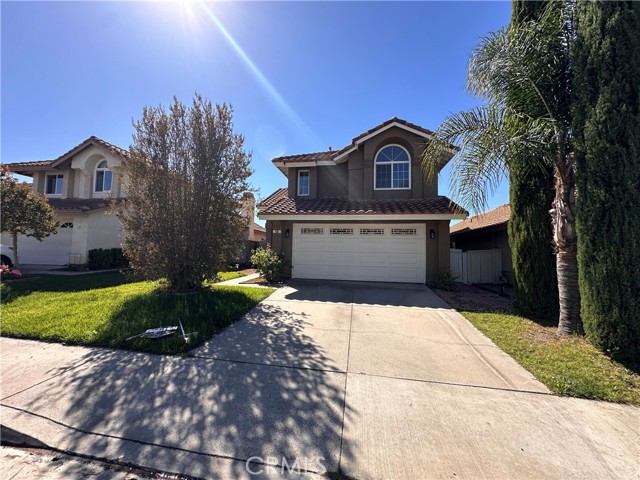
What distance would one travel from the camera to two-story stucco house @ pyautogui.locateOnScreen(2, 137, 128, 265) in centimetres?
1412

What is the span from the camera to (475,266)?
1218 centimetres

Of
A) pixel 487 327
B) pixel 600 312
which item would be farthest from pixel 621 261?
pixel 487 327

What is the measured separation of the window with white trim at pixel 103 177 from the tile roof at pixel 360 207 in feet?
39.9

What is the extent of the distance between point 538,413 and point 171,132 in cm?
983

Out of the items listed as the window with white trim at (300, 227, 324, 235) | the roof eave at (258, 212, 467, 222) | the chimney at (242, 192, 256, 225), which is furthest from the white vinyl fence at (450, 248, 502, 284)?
the chimney at (242, 192, 256, 225)

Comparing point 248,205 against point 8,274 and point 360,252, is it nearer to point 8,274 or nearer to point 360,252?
point 360,252

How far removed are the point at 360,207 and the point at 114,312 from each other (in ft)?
28.9

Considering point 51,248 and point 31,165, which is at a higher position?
point 31,165

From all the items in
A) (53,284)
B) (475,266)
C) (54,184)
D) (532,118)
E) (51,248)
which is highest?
(54,184)

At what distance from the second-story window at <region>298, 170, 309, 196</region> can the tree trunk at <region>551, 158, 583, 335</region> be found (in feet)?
32.6

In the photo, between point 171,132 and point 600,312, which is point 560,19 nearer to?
point 600,312

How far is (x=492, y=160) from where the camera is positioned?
17.5 ft

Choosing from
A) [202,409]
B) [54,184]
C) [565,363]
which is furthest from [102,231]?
[565,363]

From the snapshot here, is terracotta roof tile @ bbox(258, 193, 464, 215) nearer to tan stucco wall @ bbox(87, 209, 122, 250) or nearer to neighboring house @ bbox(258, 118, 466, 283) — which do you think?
neighboring house @ bbox(258, 118, 466, 283)
